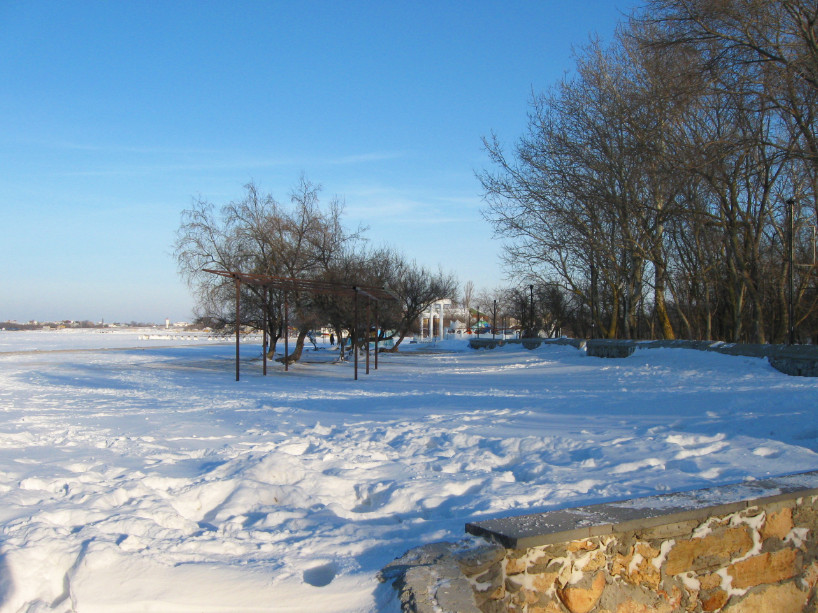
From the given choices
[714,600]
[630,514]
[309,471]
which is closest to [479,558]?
[630,514]

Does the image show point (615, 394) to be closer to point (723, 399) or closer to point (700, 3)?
point (723, 399)

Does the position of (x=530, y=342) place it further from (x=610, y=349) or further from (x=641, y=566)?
(x=641, y=566)

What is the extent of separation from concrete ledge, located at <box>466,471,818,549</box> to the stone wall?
0.04 ft

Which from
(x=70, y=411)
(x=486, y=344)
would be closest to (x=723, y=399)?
(x=70, y=411)

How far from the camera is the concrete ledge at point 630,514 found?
3.66 m

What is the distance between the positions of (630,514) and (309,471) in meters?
3.23

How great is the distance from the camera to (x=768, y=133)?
2016 centimetres

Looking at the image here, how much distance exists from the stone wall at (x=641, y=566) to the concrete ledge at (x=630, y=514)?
0.01 m

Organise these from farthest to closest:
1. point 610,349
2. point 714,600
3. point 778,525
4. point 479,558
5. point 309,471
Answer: point 610,349 → point 309,471 → point 778,525 → point 714,600 → point 479,558

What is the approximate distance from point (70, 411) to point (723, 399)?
1065cm

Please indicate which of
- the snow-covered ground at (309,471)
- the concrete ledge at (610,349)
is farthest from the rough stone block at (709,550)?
the concrete ledge at (610,349)

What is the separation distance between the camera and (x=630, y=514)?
13.2 ft

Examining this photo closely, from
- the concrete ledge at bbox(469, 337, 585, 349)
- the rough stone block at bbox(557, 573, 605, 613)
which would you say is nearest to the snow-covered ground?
the rough stone block at bbox(557, 573, 605, 613)

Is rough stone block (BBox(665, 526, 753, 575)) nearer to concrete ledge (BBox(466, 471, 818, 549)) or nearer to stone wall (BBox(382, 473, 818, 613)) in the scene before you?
stone wall (BBox(382, 473, 818, 613))
